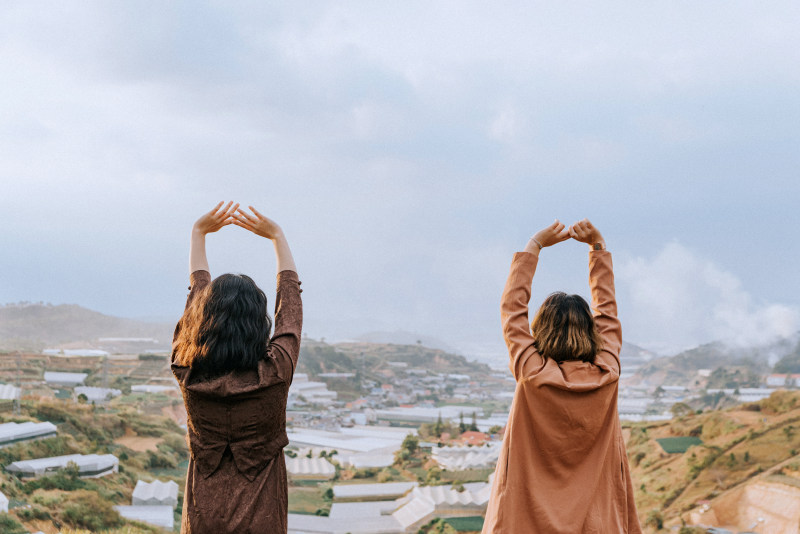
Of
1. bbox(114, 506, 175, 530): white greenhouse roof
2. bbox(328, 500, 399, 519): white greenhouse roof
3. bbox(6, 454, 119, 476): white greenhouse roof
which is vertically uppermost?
bbox(6, 454, 119, 476): white greenhouse roof

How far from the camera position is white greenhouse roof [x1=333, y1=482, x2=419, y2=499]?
10.4m

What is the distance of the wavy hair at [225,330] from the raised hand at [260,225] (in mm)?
382

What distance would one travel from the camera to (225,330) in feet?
5.98

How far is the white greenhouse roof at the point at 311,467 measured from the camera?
36.4ft

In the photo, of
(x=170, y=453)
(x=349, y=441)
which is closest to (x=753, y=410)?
(x=349, y=441)

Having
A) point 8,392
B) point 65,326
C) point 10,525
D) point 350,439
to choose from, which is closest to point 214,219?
point 10,525

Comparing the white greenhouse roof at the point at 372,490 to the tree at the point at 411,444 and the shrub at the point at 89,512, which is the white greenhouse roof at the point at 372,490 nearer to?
the tree at the point at 411,444

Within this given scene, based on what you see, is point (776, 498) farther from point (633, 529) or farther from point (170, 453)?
point (170, 453)

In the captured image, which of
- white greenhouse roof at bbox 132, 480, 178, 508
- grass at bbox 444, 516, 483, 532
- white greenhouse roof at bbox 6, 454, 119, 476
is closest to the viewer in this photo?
white greenhouse roof at bbox 6, 454, 119, 476

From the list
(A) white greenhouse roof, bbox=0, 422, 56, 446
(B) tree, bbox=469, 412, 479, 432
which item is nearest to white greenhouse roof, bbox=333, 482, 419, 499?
(B) tree, bbox=469, 412, 479, 432

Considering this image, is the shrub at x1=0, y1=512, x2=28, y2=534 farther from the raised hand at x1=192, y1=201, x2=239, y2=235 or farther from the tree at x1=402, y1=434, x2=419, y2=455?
the tree at x1=402, y1=434, x2=419, y2=455

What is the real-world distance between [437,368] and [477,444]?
15.4 ft

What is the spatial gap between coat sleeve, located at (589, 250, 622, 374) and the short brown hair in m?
0.10

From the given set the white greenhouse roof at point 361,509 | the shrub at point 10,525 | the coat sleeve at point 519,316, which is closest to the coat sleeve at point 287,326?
the coat sleeve at point 519,316
